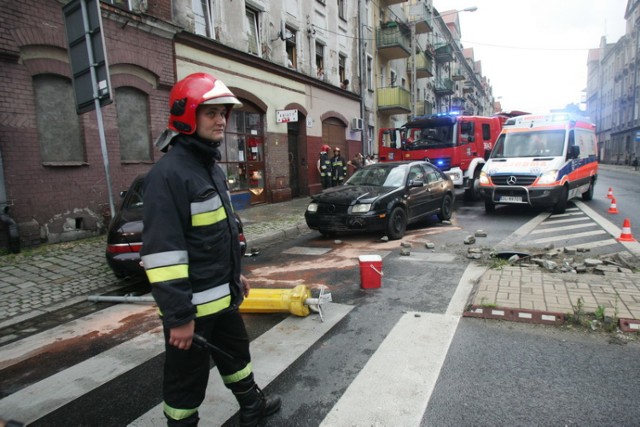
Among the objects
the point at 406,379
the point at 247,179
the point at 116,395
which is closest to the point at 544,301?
the point at 406,379

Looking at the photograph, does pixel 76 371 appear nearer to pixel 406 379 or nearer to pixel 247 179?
pixel 406 379

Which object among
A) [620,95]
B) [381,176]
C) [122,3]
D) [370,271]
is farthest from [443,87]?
[370,271]

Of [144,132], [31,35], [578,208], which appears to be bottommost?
[578,208]

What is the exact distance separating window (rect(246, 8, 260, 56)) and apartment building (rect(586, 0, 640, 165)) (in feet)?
130

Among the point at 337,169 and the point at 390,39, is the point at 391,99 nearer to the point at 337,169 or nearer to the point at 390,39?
the point at 390,39

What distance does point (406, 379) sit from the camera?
A: 9.61ft

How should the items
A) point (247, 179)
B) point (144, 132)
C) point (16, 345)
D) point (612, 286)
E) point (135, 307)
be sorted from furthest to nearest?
point (247, 179), point (144, 132), point (135, 307), point (612, 286), point (16, 345)

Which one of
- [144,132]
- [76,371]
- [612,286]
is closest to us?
[76,371]

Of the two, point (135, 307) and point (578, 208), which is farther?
point (578, 208)

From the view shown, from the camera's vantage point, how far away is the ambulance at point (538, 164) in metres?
10.1

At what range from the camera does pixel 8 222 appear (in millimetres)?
7098

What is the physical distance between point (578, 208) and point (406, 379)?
11085 millimetres

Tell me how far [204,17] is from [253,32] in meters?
2.41

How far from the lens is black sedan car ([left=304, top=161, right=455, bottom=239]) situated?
784 cm
